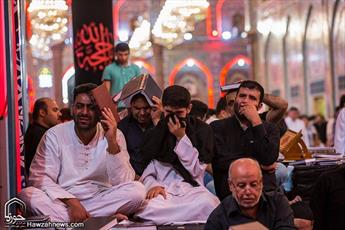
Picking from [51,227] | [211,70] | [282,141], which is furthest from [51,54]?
[51,227]

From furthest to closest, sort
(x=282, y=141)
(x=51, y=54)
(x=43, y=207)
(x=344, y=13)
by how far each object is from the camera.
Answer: (x=51, y=54) < (x=344, y=13) < (x=282, y=141) < (x=43, y=207)

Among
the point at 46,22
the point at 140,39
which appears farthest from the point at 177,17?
the point at 46,22

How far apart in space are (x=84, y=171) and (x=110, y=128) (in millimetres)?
455

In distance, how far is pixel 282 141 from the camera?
620 centimetres

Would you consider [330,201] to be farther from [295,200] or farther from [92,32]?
[92,32]

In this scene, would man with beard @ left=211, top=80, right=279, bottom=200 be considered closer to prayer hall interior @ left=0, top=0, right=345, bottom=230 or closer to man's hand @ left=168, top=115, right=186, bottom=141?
prayer hall interior @ left=0, top=0, right=345, bottom=230

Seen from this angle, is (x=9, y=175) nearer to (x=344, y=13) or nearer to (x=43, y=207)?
(x=43, y=207)

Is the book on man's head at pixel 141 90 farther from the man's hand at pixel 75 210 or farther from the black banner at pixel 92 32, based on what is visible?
the black banner at pixel 92 32

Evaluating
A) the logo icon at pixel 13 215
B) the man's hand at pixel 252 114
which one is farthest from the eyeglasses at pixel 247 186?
the man's hand at pixel 252 114

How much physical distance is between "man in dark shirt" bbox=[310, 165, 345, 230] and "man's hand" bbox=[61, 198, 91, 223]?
5.16 feet

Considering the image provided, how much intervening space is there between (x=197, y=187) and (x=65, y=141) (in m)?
1.01

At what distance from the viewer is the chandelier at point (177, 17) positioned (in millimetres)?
21109

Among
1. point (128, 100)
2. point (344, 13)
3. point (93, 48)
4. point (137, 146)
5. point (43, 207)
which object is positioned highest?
point (344, 13)

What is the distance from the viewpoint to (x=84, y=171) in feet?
16.5
